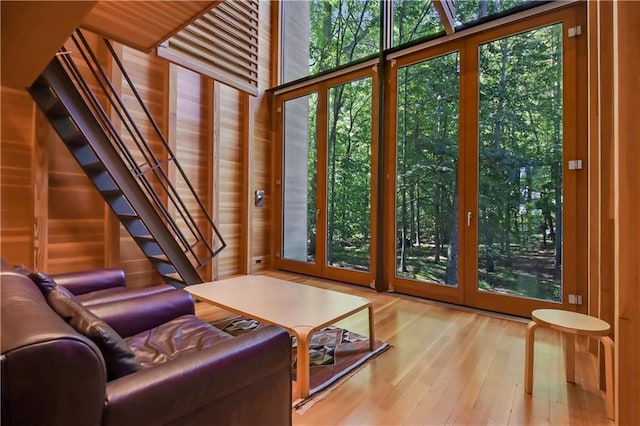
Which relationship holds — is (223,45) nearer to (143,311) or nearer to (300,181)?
(300,181)

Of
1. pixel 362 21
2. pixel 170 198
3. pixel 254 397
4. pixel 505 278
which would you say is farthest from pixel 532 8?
pixel 170 198

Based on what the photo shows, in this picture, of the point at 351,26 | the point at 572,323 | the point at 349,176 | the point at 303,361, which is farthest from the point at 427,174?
the point at 303,361

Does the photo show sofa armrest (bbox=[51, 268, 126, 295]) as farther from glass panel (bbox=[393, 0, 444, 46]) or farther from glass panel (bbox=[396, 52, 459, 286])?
glass panel (bbox=[393, 0, 444, 46])

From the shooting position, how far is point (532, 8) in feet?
10.2

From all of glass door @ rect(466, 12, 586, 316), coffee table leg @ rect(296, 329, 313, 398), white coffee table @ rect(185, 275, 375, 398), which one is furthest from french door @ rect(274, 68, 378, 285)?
coffee table leg @ rect(296, 329, 313, 398)

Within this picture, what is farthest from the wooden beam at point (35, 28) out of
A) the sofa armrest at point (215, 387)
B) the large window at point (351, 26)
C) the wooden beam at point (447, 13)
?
the large window at point (351, 26)

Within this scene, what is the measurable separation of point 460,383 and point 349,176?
3073mm

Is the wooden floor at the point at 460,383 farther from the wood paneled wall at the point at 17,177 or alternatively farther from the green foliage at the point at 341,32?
the green foliage at the point at 341,32

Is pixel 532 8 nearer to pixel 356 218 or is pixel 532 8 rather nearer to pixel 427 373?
pixel 356 218

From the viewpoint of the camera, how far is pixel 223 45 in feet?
12.7

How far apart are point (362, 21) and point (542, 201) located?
132 inches

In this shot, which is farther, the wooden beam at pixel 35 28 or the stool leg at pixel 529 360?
the stool leg at pixel 529 360

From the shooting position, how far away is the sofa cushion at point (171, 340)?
64.0 inches

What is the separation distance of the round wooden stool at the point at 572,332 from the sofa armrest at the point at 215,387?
1.52m
